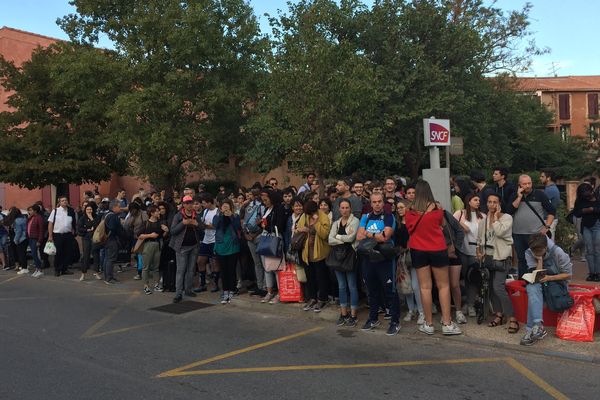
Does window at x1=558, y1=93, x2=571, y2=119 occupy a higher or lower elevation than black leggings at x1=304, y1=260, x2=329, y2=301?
higher

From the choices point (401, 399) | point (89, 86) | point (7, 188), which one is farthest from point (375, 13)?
point (7, 188)

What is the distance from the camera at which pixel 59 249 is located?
11422 mm

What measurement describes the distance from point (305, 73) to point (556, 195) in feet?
17.3

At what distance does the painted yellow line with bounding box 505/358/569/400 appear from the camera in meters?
4.30

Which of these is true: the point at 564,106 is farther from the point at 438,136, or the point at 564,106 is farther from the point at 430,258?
the point at 430,258

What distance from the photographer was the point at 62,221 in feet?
37.2

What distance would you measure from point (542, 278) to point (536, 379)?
1.35 metres

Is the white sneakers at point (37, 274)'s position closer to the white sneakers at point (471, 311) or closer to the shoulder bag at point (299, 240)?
the shoulder bag at point (299, 240)

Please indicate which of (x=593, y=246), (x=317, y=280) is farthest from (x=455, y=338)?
(x=593, y=246)

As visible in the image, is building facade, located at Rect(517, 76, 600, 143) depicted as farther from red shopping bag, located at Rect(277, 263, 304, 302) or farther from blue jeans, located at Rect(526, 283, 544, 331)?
blue jeans, located at Rect(526, 283, 544, 331)

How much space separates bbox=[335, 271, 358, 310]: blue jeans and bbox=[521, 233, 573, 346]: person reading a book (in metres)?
2.14

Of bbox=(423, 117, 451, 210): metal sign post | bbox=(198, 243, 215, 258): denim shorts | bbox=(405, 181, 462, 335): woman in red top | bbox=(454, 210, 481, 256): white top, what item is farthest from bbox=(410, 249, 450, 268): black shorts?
bbox=(198, 243, 215, 258): denim shorts

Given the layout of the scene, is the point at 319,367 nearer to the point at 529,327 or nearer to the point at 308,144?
the point at 529,327

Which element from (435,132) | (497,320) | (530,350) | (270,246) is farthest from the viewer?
(435,132)
